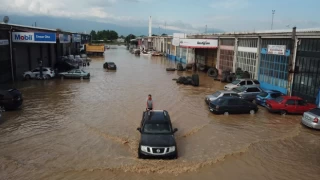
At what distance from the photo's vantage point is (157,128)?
1350 centimetres

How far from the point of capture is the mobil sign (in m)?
33.0

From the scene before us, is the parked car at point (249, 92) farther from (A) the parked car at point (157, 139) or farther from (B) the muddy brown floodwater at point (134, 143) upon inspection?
(A) the parked car at point (157, 139)

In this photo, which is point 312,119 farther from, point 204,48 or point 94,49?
point 94,49

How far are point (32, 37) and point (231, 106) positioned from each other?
2396 centimetres

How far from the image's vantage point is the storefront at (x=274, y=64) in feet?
90.0

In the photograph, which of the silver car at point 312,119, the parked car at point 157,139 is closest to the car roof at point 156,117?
the parked car at point 157,139

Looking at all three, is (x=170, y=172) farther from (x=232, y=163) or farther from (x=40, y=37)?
(x=40, y=37)

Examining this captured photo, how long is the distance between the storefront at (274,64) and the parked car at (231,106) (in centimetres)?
801

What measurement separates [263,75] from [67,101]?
19514 millimetres

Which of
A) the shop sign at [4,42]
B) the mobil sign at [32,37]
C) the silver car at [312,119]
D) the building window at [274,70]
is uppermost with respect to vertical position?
the mobil sign at [32,37]

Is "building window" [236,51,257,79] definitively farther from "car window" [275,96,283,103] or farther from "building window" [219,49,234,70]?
"car window" [275,96,283,103]

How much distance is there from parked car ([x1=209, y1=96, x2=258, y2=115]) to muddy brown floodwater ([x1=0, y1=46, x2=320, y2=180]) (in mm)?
494

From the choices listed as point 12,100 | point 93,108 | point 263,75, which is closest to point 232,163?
point 93,108

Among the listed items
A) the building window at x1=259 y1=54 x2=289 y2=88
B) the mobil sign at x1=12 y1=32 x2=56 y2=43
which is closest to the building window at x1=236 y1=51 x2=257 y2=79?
the building window at x1=259 y1=54 x2=289 y2=88
